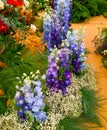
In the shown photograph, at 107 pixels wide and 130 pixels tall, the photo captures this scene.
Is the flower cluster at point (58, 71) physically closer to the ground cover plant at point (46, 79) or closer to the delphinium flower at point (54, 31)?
the ground cover plant at point (46, 79)

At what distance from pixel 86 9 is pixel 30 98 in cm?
623

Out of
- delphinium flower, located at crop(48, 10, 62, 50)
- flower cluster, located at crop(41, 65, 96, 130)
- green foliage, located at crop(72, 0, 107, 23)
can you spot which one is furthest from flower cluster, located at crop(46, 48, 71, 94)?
green foliage, located at crop(72, 0, 107, 23)

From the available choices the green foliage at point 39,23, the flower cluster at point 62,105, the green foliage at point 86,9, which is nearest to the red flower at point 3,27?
the flower cluster at point 62,105

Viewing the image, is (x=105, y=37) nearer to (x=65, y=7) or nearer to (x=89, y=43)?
(x=89, y=43)

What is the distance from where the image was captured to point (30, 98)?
445cm

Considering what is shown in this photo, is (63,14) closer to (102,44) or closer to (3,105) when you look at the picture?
(102,44)

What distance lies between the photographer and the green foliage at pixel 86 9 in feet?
33.2

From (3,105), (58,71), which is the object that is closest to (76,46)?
(58,71)

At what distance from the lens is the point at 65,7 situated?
6.65 meters

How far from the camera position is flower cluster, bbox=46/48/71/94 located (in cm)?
511

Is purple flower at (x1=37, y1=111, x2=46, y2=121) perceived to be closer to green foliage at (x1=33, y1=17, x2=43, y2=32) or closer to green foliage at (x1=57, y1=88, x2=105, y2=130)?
green foliage at (x1=57, y1=88, x2=105, y2=130)

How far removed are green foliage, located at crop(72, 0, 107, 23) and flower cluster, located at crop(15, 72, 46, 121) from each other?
18.5 ft

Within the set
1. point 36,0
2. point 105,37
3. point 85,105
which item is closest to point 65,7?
point 105,37

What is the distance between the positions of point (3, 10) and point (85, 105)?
6.68 feet
